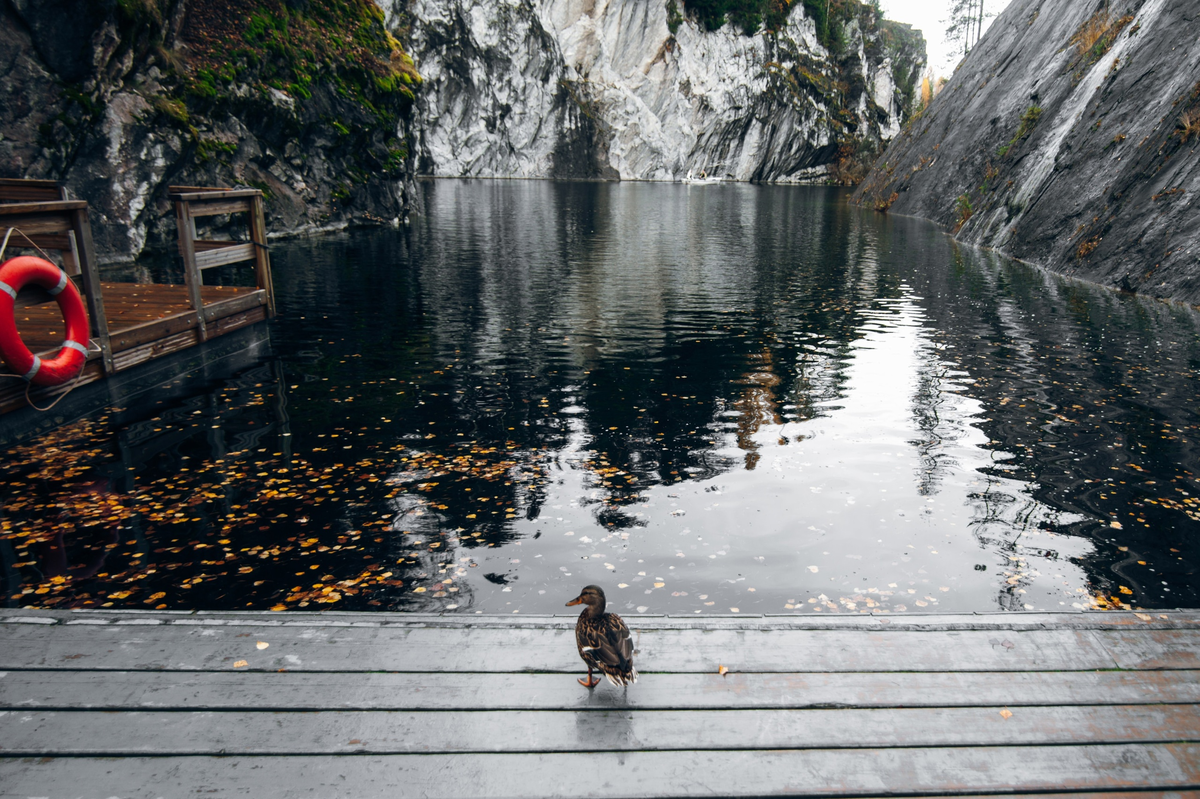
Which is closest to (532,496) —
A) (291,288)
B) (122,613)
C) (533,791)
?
(122,613)

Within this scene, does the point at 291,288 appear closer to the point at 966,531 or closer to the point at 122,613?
the point at 122,613

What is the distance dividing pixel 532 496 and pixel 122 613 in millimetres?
4907

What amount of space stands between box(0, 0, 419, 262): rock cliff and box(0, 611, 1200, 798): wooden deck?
26218mm

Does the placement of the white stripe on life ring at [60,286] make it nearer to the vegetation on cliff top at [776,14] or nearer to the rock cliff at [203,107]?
the rock cliff at [203,107]

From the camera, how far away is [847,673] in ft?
15.3

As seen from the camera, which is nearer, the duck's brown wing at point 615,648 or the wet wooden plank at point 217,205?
the duck's brown wing at point 615,648

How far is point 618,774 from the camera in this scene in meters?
3.90

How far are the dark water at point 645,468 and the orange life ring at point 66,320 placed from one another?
1.10 meters

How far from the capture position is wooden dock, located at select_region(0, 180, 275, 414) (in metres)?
10.2

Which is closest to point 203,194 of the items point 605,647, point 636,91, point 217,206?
point 217,206

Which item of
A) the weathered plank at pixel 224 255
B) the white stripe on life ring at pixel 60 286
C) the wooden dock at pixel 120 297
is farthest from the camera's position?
the weathered plank at pixel 224 255

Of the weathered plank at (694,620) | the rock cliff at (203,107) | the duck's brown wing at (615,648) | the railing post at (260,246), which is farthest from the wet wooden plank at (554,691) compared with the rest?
the rock cliff at (203,107)

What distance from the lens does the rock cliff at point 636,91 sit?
8719 cm

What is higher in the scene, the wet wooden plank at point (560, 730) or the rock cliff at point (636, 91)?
the rock cliff at point (636, 91)
